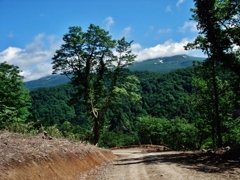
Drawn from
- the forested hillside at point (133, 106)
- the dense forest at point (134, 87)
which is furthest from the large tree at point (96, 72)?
the forested hillside at point (133, 106)

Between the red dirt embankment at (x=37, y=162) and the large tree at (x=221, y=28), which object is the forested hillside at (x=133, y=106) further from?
the red dirt embankment at (x=37, y=162)

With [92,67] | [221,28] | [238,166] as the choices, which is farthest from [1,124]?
[92,67]

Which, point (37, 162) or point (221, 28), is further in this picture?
point (221, 28)

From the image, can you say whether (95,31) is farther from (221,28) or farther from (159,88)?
(159,88)

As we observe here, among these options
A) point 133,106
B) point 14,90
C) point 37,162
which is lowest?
point 133,106

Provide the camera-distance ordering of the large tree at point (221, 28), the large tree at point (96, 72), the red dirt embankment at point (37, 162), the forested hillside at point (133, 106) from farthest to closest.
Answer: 1. the forested hillside at point (133, 106)
2. the large tree at point (96, 72)
3. the large tree at point (221, 28)
4. the red dirt embankment at point (37, 162)

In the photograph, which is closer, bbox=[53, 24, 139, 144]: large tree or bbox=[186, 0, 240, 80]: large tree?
bbox=[186, 0, 240, 80]: large tree

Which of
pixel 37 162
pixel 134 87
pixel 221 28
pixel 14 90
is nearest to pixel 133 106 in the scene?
pixel 14 90

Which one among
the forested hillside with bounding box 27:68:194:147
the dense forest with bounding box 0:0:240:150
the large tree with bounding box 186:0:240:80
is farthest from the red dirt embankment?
the forested hillside with bounding box 27:68:194:147

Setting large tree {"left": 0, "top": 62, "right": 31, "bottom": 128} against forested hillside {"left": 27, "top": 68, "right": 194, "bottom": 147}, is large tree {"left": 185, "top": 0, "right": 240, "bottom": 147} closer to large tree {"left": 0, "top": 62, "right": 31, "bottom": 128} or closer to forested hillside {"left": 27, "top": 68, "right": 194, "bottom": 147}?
large tree {"left": 0, "top": 62, "right": 31, "bottom": 128}

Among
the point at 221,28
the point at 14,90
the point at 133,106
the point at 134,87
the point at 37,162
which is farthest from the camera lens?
the point at 133,106

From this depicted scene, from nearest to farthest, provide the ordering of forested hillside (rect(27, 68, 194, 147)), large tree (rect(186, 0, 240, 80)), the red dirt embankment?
the red dirt embankment, large tree (rect(186, 0, 240, 80)), forested hillside (rect(27, 68, 194, 147))

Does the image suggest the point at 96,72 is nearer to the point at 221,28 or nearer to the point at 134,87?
the point at 134,87

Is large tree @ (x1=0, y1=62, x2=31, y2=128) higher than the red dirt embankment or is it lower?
higher
